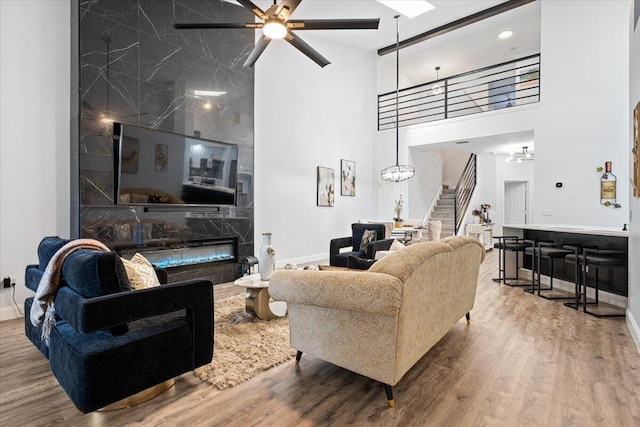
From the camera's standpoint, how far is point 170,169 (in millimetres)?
4625

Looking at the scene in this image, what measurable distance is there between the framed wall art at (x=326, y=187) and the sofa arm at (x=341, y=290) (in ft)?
16.8

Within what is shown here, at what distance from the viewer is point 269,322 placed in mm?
3438

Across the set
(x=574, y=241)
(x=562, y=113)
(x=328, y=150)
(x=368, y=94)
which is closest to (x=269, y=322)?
(x=574, y=241)

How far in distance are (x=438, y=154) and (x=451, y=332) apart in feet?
24.1

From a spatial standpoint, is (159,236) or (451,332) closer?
(451,332)

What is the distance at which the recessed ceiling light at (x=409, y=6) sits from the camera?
648 cm

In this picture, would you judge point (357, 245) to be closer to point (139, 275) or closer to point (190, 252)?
point (190, 252)

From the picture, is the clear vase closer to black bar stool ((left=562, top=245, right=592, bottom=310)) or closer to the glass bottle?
black bar stool ((left=562, top=245, right=592, bottom=310))

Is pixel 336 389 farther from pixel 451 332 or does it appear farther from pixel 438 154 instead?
pixel 438 154

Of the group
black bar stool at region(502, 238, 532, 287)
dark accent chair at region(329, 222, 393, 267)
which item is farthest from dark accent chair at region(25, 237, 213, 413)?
black bar stool at region(502, 238, 532, 287)

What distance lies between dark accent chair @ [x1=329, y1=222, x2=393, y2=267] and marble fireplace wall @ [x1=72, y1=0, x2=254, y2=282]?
1424 millimetres

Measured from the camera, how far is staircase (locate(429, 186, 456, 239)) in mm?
9161

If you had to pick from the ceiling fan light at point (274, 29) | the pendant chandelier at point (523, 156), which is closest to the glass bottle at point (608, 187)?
the pendant chandelier at point (523, 156)

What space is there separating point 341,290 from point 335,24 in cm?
265
